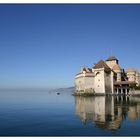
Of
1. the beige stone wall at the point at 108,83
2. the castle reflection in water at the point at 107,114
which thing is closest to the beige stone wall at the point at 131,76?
the beige stone wall at the point at 108,83

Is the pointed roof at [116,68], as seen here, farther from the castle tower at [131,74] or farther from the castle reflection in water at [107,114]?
the castle reflection in water at [107,114]

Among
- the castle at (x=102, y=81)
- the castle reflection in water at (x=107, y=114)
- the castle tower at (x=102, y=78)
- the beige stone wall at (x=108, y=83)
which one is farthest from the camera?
the beige stone wall at (x=108, y=83)

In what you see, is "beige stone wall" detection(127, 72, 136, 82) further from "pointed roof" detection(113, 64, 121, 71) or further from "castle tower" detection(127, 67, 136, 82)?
"pointed roof" detection(113, 64, 121, 71)

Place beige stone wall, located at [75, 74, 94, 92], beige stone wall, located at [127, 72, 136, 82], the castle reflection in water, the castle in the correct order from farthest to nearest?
1. beige stone wall, located at [127, 72, 136, 82]
2. beige stone wall, located at [75, 74, 94, 92]
3. the castle
4. the castle reflection in water

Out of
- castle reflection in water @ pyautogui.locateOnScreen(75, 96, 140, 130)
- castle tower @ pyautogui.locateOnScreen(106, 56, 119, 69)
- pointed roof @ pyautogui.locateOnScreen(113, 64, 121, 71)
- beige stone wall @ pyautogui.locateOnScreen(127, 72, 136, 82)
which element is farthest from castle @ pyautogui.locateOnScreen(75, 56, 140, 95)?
castle reflection in water @ pyautogui.locateOnScreen(75, 96, 140, 130)

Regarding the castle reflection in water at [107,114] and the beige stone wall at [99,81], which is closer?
the castle reflection in water at [107,114]

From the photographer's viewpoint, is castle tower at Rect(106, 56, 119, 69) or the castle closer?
the castle

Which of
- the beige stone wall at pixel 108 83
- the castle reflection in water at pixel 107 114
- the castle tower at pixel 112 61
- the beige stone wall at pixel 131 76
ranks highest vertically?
the castle tower at pixel 112 61

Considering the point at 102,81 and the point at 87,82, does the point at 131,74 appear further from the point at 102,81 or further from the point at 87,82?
the point at 102,81

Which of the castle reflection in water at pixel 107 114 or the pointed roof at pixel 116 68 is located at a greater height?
the pointed roof at pixel 116 68

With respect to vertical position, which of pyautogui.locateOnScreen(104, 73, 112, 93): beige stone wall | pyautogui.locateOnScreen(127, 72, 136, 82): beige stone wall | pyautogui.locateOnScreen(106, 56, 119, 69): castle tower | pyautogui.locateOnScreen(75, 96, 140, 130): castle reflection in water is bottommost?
pyautogui.locateOnScreen(75, 96, 140, 130): castle reflection in water
